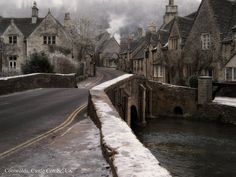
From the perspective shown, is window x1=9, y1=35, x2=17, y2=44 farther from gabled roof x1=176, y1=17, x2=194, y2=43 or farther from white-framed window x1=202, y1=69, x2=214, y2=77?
white-framed window x1=202, y1=69, x2=214, y2=77

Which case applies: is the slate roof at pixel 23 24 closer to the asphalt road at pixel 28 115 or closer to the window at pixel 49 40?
the window at pixel 49 40

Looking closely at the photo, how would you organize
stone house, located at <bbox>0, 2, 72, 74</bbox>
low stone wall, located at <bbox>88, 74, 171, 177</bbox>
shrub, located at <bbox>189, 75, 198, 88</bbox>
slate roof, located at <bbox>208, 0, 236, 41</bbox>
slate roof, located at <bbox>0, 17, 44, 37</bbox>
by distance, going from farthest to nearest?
slate roof, located at <bbox>0, 17, 44, 37</bbox> → stone house, located at <bbox>0, 2, 72, 74</bbox> → shrub, located at <bbox>189, 75, 198, 88</bbox> → slate roof, located at <bbox>208, 0, 236, 41</bbox> → low stone wall, located at <bbox>88, 74, 171, 177</bbox>

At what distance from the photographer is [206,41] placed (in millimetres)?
42625

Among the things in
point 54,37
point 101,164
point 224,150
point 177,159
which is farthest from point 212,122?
point 54,37

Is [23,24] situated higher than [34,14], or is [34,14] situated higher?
[34,14]

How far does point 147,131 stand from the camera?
32.1m

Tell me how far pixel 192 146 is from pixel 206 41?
62.4 feet

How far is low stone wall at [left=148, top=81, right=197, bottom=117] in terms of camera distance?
38.9 m

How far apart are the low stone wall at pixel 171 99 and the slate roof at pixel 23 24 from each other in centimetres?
2942

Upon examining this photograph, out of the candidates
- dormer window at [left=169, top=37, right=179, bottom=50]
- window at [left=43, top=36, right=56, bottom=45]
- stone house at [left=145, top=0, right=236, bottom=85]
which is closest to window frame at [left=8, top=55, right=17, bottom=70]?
window at [left=43, top=36, right=56, bottom=45]

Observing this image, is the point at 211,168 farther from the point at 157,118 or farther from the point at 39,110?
the point at 157,118

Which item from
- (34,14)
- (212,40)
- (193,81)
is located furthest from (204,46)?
(34,14)

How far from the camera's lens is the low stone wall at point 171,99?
3894cm

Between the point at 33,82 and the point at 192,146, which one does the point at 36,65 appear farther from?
the point at 192,146
